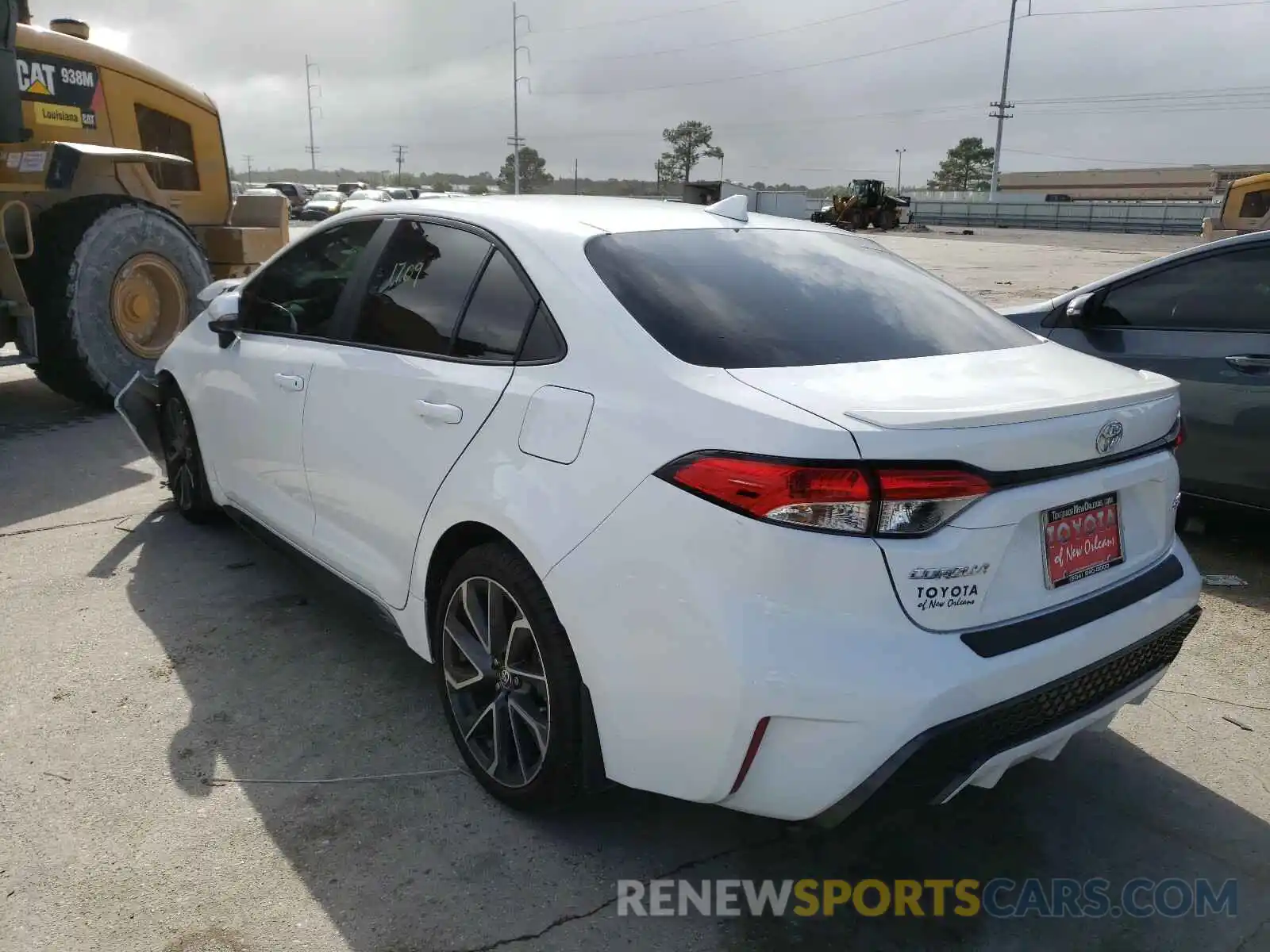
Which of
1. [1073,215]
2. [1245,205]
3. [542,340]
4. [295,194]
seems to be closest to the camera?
[542,340]

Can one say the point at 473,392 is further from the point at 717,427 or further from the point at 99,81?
the point at 99,81

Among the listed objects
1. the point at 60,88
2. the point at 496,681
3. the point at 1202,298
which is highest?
the point at 60,88

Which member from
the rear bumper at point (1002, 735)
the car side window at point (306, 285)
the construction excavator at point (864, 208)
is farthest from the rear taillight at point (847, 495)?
the construction excavator at point (864, 208)

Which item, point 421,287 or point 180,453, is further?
point 180,453

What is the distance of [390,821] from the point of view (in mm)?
2744

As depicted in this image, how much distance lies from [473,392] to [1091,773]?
2165 millimetres

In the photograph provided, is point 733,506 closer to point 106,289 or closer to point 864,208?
point 106,289

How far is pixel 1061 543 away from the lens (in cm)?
228

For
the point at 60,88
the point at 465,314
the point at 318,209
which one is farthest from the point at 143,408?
the point at 318,209

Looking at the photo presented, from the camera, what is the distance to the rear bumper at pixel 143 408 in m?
4.96

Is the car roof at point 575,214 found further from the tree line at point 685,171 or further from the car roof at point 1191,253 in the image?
the tree line at point 685,171

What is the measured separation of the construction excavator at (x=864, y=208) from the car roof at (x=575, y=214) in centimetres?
4556

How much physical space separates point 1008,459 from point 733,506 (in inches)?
23.3

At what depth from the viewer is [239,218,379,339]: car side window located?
11.6ft
